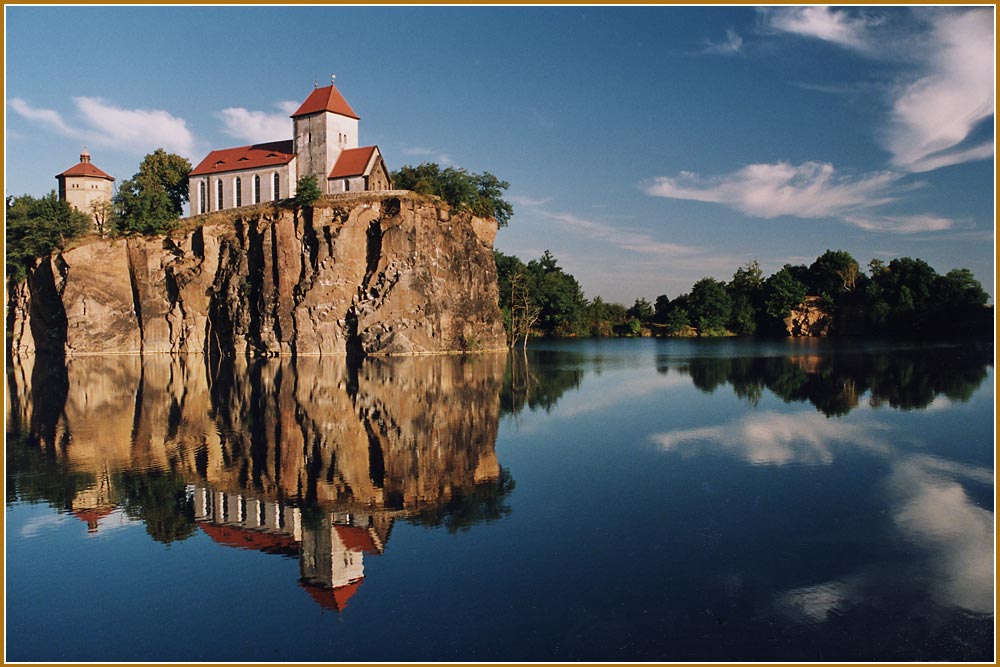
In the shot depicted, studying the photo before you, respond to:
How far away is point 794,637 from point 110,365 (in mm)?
51717

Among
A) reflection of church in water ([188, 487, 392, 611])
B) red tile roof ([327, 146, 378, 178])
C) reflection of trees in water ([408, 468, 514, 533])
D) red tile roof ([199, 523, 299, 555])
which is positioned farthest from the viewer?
red tile roof ([327, 146, 378, 178])

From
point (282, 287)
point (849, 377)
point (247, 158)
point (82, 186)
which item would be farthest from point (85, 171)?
point (849, 377)

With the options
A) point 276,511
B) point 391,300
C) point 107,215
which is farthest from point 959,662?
point 107,215

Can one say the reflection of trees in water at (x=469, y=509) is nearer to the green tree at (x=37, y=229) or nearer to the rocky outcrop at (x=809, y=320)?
the green tree at (x=37, y=229)

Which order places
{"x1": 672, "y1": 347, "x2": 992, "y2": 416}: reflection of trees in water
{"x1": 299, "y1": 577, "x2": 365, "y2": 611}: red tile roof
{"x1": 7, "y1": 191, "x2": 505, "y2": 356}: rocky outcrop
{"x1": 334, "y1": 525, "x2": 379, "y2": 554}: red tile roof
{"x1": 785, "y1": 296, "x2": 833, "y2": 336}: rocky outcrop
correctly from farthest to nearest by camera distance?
{"x1": 785, "y1": 296, "x2": 833, "y2": 336}: rocky outcrop
{"x1": 7, "y1": 191, "x2": 505, "y2": 356}: rocky outcrop
{"x1": 672, "y1": 347, "x2": 992, "y2": 416}: reflection of trees in water
{"x1": 334, "y1": 525, "x2": 379, "y2": 554}: red tile roof
{"x1": 299, "y1": 577, "x2": 365, "y2": 611}: red tile roof

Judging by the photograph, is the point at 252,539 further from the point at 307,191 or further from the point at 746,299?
the point at 746,299

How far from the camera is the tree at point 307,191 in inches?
2335

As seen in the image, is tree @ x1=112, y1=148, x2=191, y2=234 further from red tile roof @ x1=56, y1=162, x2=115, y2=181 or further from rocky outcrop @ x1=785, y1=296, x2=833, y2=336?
rocky outcrop @ x1=785, y1=296, x2=833, y2=336

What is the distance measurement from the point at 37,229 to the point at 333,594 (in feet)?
225

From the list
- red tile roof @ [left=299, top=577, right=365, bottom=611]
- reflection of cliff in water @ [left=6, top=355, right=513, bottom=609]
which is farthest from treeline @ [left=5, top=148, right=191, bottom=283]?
red tile roof @ [left=299, top=577, right=365, bottom=611]

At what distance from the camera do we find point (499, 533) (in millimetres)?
12430

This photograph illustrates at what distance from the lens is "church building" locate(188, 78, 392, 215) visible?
63.2m

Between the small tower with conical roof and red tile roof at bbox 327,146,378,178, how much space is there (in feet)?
91.4

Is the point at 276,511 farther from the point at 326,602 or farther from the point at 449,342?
the point at 449,342
